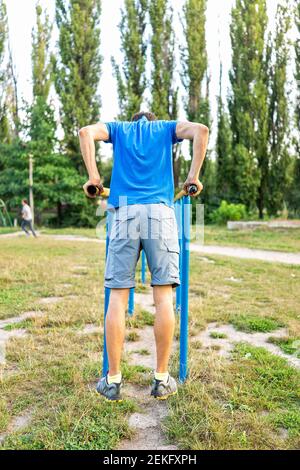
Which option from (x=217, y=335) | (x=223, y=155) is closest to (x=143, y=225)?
(x=217, y=335)

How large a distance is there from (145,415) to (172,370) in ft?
1.91

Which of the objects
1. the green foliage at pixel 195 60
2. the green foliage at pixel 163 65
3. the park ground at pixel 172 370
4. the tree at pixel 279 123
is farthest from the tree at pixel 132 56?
the park ground at pixel 172 370

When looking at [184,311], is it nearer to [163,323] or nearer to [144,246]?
[163,323]

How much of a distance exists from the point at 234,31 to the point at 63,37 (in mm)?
7831

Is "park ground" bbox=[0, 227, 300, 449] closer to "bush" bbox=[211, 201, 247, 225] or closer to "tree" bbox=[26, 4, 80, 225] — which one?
"bush" bbox=[211, 201, 247, 225]

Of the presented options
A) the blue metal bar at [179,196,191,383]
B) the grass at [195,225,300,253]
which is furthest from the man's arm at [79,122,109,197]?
the grass at [195,225,300,253]

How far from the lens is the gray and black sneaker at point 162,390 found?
7.47ft

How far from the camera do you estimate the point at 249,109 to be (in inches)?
755

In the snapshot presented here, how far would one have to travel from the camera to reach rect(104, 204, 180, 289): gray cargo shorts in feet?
7.43

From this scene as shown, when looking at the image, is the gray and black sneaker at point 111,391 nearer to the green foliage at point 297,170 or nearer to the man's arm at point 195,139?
the man's arm at point 195,139

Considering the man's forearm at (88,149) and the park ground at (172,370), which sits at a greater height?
the man's forearm at (88,149)

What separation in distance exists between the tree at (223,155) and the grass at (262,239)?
6.69 metres

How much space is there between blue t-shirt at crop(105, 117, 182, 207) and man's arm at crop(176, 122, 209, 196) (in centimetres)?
6
